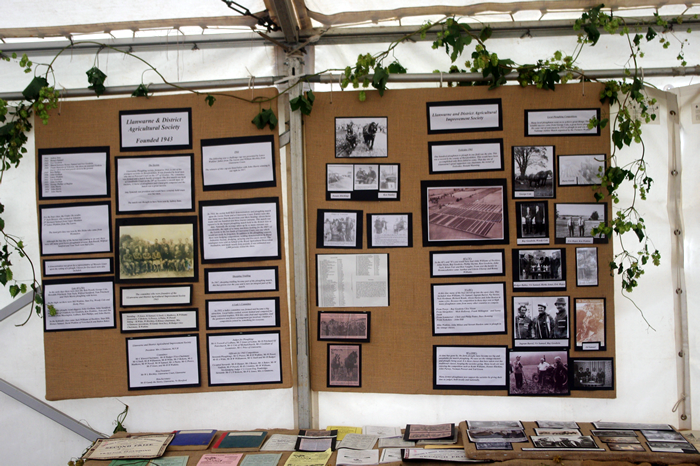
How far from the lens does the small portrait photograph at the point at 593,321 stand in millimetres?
1972

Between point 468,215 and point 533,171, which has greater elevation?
point 533,171

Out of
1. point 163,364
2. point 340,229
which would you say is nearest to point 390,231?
point 340,229

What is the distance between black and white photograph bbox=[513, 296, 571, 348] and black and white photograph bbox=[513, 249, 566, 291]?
6 centimetres

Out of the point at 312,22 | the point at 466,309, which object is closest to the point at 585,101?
the point at 466,309

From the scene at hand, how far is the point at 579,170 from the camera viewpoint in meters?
1.97

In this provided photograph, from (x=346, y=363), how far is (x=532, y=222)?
1084 millimetres

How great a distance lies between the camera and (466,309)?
1.99m

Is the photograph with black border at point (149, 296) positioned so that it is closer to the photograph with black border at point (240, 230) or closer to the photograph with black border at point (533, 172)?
the photograph with black border at point (240, 230)

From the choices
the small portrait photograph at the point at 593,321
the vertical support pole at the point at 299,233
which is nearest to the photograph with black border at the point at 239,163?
the vertical support pole at the point at 299,233

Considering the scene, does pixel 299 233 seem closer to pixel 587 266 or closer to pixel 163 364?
pixel 163 364

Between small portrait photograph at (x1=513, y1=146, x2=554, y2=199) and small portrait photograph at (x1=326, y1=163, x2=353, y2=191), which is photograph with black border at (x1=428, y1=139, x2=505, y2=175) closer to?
small portrait photograph at (x1=513, y1=146, x2=554, y2=199)

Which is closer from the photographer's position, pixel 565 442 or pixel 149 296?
pixel 565 442

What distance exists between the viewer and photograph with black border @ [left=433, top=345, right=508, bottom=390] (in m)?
1.99

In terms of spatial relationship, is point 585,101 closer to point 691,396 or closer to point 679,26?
point 679,26
